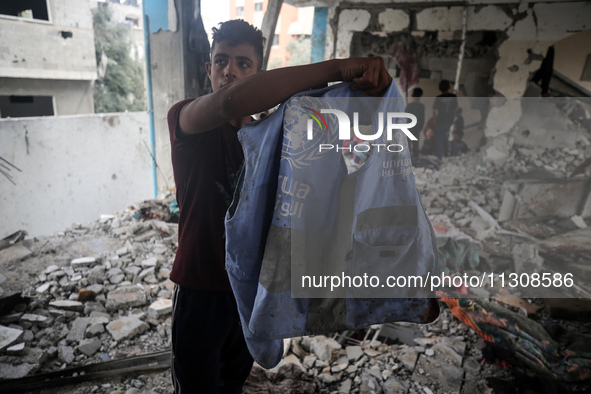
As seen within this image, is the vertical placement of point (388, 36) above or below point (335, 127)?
above

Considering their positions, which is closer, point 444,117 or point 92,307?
point 92,307

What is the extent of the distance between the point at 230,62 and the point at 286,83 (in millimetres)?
427

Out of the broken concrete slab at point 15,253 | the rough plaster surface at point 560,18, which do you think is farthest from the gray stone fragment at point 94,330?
the rough plaster surface at point 560,18

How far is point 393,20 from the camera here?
7980 mm

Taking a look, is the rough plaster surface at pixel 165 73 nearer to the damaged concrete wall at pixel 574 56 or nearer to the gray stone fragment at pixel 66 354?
the gray stone fragment at pixel 66 354

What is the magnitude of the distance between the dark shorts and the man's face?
0.78 meters

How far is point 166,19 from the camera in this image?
12.3ft

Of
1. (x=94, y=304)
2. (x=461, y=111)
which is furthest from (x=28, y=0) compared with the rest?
(x=461, y=111)

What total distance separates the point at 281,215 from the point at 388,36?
8345mm

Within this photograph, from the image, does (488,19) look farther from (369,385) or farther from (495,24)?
(369,385)

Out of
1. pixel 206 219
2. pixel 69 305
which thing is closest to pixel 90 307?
pixel 69 305

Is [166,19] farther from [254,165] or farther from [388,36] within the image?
[388,36]

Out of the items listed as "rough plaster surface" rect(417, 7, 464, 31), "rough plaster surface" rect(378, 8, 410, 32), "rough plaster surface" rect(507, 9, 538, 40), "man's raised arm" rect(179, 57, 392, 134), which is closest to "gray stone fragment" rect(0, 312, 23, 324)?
"man's raised arm" rect(179, 57, 392, 134)

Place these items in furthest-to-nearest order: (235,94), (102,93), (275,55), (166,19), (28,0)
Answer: (275,55) < (102,93) < (28,0) < (166,19) < (235,94)
